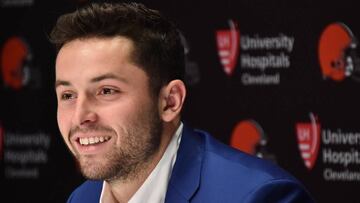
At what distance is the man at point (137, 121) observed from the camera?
173 cm

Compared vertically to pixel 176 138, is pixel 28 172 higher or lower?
lower

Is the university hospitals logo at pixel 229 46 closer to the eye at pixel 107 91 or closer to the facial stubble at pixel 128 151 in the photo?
the facial stubble at pixel 128 151

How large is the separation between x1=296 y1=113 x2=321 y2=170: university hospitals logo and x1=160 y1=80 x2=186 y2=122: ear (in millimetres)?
1140

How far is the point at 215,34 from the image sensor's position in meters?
3.23

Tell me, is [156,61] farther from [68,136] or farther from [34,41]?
[34,41]

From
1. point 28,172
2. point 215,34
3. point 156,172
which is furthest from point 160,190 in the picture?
point 28,172

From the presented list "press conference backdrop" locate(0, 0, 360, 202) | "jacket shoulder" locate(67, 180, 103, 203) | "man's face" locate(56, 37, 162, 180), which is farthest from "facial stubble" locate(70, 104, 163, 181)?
"press conference backdrop" locate(0, 0, 360, 202)

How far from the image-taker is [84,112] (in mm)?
1717

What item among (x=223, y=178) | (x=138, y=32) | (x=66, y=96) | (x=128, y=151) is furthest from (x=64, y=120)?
(x=223, y=178)

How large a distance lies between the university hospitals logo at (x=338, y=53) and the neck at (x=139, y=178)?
42.1 inches

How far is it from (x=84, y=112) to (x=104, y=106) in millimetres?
47

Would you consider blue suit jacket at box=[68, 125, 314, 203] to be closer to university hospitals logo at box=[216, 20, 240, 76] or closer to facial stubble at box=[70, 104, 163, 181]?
facial stubble at box=[70, 104, 163, 181]

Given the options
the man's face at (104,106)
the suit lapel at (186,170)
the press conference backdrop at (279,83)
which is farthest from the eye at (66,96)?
the press conference backdrop at (279,83)

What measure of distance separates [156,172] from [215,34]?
1.46 metres
